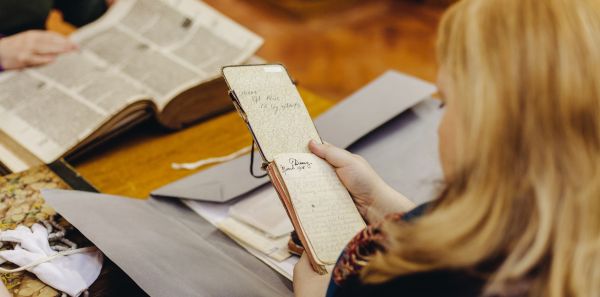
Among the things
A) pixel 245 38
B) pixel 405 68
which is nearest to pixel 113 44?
pixel 245 38

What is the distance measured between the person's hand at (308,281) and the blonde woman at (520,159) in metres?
0.19

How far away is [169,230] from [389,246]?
34 centimetres

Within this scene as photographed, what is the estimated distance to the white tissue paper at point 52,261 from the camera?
0.66 metres

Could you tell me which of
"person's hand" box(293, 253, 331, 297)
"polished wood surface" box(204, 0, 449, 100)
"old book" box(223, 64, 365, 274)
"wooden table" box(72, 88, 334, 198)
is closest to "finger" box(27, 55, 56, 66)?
"wooden table" box(72, 88, 334, 198)

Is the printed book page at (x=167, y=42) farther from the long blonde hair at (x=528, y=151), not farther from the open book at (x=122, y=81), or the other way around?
the long blonde hair at (x=528, y=151)

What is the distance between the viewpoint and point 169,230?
79 centimetres

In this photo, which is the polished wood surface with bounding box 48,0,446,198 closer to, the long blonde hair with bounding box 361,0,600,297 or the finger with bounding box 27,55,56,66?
the finger with bounding box 27,55,56,66

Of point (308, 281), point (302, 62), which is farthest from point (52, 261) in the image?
point (302, 62)

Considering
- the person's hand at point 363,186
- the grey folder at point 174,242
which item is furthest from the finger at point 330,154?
the grey folder at point 174,242

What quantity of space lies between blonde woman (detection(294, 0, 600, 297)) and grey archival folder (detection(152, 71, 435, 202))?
1.46 feet

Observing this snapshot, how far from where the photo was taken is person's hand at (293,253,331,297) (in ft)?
2.17

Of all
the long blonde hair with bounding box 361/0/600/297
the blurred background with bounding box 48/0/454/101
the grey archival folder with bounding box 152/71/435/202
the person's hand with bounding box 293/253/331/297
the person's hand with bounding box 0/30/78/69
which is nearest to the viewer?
the long blonde hair with bounding box 361/0/600/297

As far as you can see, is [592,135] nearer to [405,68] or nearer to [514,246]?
[514,246]

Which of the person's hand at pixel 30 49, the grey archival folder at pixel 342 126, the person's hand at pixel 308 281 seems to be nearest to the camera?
the person's hand at pixel 308 281
